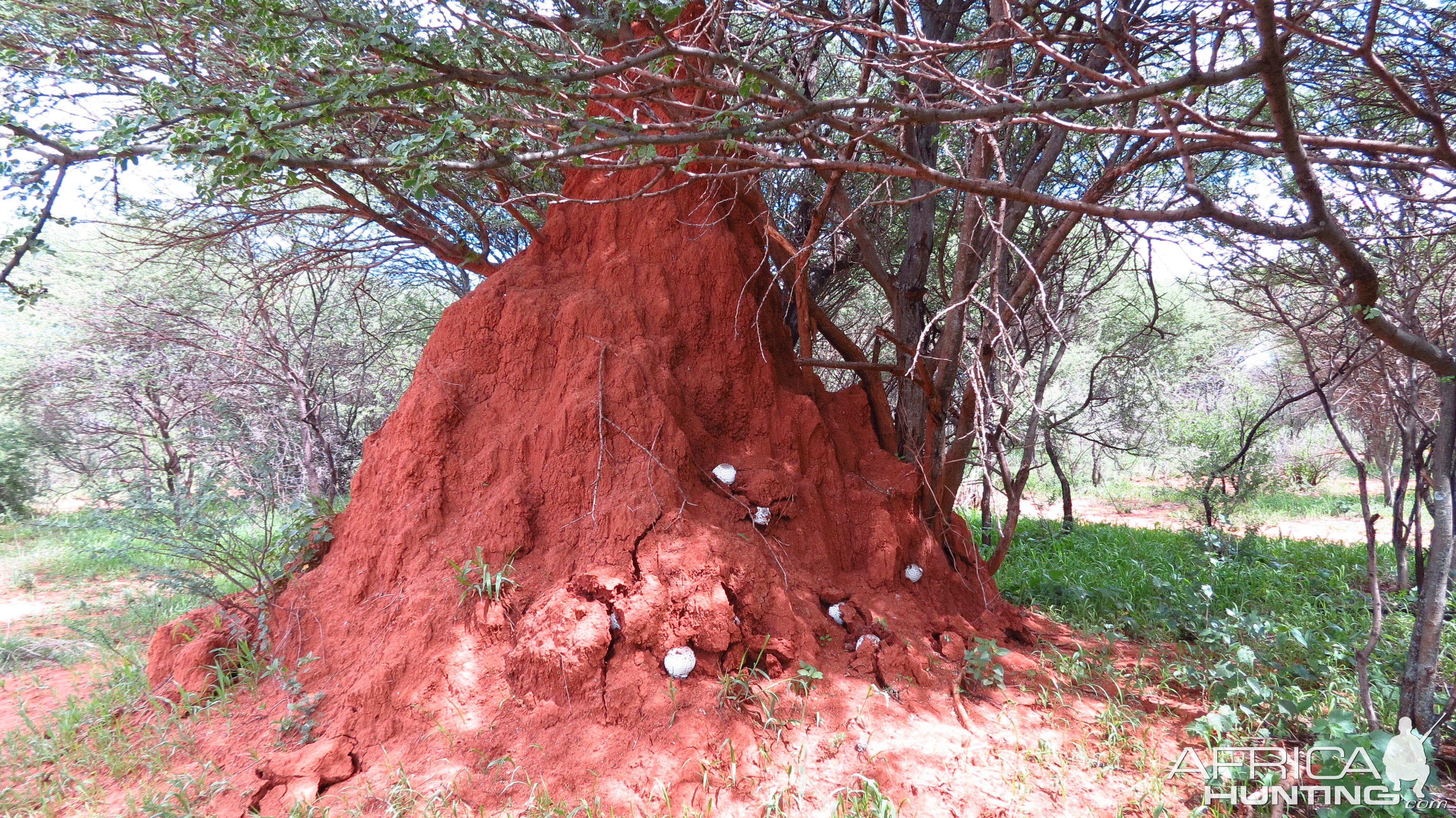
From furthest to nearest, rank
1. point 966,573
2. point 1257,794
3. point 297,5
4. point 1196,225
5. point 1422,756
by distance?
1. point 1196,225
2. point 966,573
3. point 297,5
4. point 1257,794
5. point 1422,756

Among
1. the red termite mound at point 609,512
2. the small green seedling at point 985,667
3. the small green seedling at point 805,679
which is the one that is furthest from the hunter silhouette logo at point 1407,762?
the small green seedling at point 805,679

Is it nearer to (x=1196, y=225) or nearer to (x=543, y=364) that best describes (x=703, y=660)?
(x=543, y=364)

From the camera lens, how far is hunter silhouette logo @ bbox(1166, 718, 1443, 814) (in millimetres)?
2158

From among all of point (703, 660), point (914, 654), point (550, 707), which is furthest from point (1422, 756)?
point (550, 707)

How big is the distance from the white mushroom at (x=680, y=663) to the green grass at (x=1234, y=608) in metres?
1.95

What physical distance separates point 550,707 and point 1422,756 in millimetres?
2898

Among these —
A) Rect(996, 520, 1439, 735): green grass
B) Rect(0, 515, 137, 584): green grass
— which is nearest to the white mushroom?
Rect(996, 520, 1439, 735): green grass

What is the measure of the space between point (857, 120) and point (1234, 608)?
3.55m

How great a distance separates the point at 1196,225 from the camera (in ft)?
14.7

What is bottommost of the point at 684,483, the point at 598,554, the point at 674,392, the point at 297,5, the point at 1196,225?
the point at 598,554

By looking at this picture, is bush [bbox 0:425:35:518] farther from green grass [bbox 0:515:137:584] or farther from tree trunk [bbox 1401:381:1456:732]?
tree trunk [bbox 1401:381:1456:732]

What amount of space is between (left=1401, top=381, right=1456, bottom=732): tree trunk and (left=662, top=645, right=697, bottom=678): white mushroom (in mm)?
2710

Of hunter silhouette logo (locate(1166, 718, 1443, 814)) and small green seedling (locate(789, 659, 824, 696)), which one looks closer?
hunter silhouette logo (locate(1166, 718, 1443, 814))

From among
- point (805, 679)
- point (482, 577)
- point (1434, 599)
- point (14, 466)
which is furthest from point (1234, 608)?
point (14, 466)
